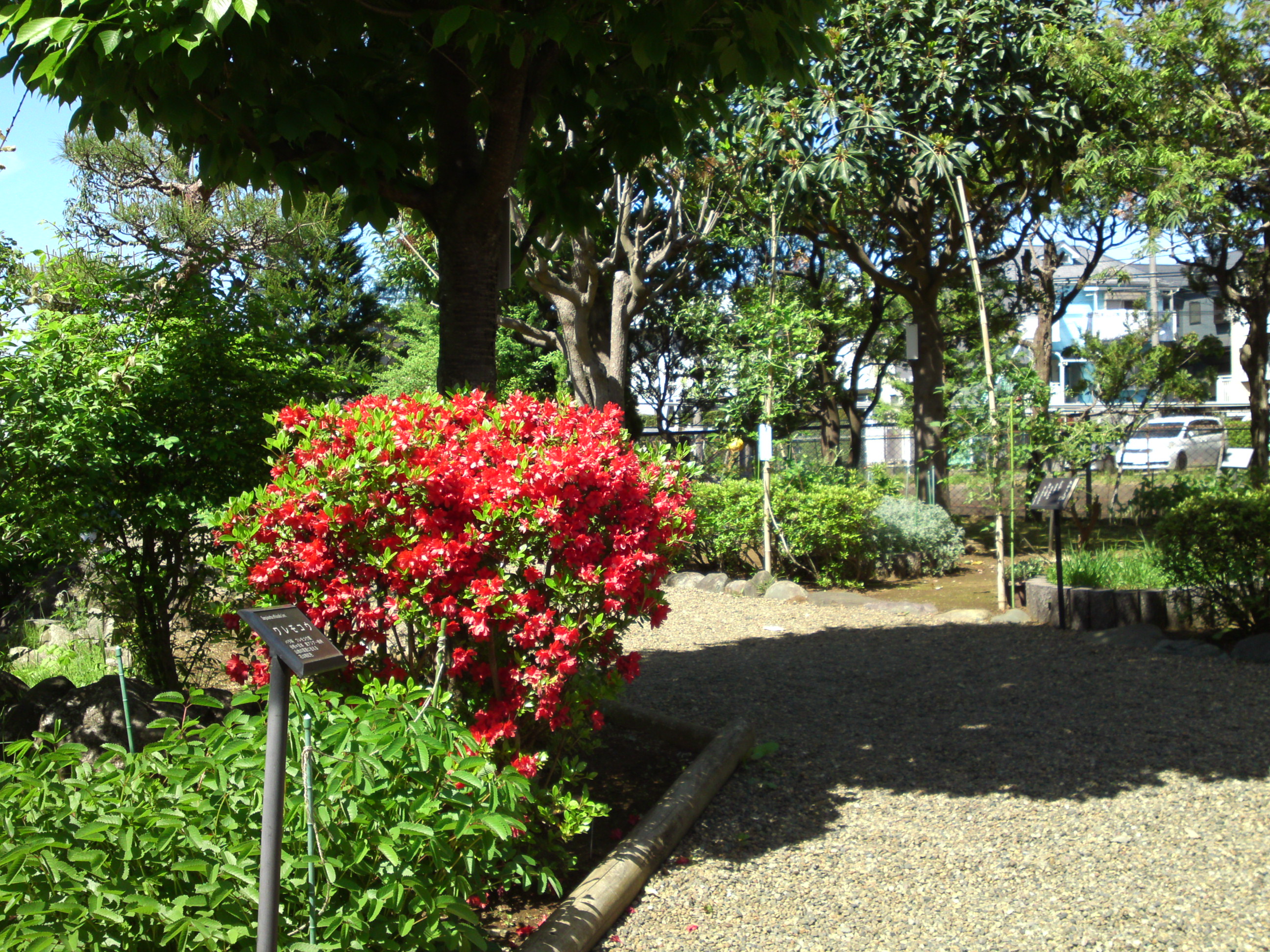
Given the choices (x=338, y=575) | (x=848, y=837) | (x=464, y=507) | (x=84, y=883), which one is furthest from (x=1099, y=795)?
(x=84, y=883)

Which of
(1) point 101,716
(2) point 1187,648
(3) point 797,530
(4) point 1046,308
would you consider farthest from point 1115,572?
(4) point 1046,308

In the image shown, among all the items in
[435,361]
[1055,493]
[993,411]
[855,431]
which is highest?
[435,361]

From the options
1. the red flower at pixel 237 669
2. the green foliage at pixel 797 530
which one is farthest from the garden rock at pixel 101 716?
the green foliage at pixel 797 530

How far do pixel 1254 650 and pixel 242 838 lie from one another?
6424 millimetres

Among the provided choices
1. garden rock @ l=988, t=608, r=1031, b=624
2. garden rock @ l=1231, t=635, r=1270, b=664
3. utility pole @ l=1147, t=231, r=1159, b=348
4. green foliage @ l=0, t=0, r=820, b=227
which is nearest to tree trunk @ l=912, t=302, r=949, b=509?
utility pole @ l=1147, t=231, r=1159, b=348

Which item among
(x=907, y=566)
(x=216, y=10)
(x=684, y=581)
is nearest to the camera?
(x=216, y=10)

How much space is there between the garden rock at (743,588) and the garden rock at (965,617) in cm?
199

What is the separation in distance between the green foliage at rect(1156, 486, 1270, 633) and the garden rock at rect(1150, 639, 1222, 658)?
330 millimetres

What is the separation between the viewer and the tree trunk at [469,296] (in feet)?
14.1

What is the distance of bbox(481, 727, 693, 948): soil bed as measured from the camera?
3082 mm

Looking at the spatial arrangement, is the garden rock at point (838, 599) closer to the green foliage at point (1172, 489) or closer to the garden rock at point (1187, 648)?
the garden rock at point (1187, 648)

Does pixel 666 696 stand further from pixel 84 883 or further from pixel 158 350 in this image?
pixel 84 883

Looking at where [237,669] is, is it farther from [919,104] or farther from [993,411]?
[919,104]

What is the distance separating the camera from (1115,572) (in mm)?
7836
